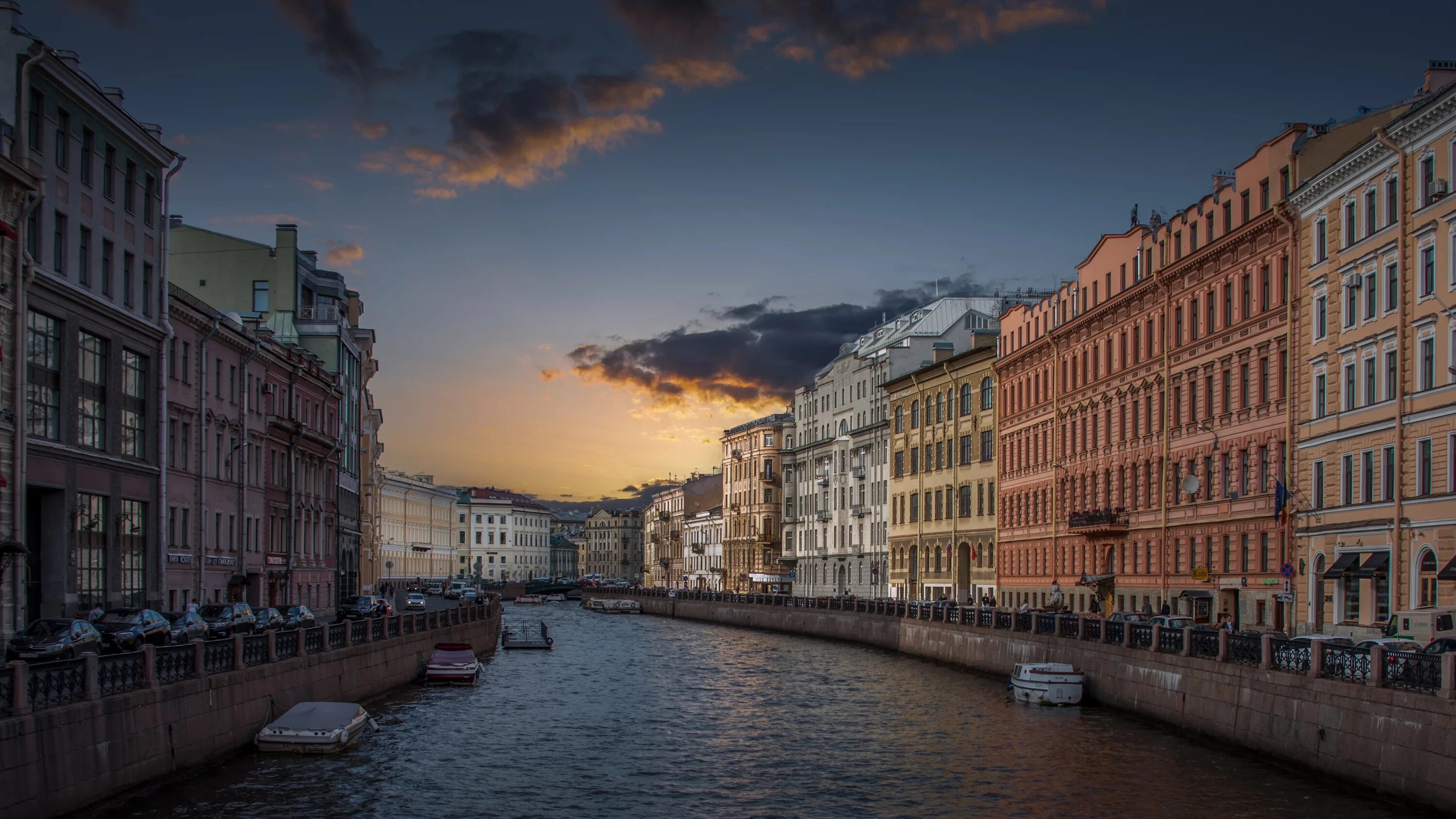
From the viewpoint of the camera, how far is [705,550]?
592ft

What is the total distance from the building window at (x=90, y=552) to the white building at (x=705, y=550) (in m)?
118

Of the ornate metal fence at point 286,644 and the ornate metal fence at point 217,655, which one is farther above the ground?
the ornate metal fence at point 217,655

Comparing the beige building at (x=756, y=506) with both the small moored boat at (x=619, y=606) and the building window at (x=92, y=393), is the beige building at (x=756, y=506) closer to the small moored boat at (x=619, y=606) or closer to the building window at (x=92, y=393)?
the small moored boat at (x=619, y=606)

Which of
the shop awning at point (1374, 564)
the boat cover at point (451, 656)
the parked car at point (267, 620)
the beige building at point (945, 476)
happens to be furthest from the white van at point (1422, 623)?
the beige building at point (945, 476)

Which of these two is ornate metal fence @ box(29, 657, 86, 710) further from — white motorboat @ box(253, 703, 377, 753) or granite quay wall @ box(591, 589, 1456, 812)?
granite quay wall @ box(591, 589, 1456, 812)

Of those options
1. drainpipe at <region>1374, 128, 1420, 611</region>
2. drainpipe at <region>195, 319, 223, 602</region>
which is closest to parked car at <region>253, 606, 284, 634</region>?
drainpipe at <region>195, 319, 223, 602</region>

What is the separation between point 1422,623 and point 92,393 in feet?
122

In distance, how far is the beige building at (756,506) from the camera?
462 ft

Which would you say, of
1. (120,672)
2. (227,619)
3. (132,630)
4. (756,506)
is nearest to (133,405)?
(227,619)

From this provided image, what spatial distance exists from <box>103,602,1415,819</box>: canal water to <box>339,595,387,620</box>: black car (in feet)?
44.7

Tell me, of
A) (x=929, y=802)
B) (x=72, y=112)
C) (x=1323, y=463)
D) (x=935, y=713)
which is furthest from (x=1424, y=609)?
(x=72, y=112)

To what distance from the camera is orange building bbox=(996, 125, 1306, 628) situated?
51719 millimetres

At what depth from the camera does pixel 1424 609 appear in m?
38.3

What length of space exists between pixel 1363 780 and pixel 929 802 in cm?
781
